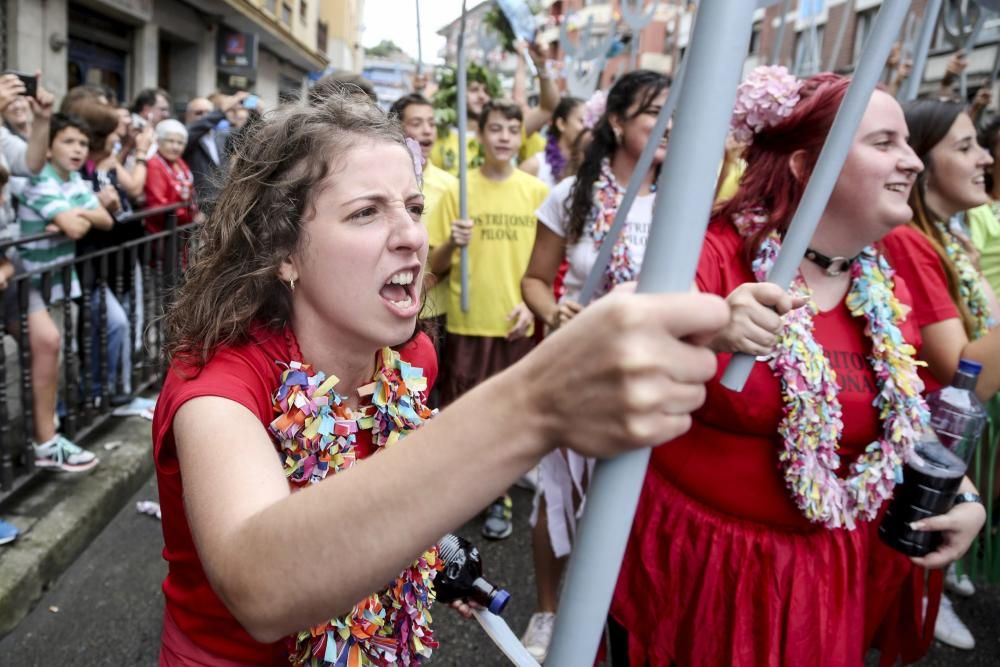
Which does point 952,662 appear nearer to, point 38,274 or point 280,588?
point 280,588

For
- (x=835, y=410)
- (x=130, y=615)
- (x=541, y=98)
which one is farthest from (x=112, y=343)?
(x=835, y=410)

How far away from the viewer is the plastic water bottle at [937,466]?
1753mm

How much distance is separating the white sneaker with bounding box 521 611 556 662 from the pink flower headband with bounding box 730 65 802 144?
1805 millimetres

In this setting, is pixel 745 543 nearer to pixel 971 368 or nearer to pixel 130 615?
pixel 971 368

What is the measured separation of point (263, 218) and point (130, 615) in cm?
217

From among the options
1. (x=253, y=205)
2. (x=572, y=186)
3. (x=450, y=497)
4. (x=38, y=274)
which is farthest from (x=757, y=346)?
(x=38, y=274)

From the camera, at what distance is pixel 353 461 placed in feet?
4.72

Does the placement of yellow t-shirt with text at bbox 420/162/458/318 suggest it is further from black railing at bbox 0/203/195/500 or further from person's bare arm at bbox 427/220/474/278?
black railing at bbox 0/203/195/500

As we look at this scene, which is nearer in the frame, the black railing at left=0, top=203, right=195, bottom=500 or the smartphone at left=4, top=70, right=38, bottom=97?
the black railing at left=0, top=203, right=195, bottom=500

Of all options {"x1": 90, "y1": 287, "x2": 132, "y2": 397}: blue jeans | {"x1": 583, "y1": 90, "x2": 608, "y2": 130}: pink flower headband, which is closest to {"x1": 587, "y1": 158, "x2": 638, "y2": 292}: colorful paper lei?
{"x1": 583, "y1": 90, "x2": 608, "y2": 130}: pink flower headband

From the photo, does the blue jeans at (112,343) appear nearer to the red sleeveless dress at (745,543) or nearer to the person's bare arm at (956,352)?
the red sleeveless dress at (745,543)

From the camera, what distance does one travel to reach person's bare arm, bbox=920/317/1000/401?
212 cm

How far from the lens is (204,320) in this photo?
4.61 feet

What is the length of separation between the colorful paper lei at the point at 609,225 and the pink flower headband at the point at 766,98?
0.84m
